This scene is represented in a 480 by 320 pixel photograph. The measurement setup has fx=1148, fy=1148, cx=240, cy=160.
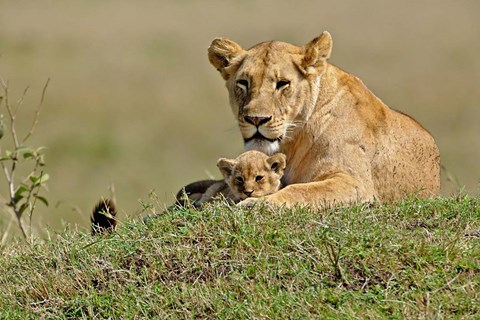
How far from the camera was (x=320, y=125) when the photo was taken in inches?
286

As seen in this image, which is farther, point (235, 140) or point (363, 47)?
point (363, 47)

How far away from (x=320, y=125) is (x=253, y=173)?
589 millimetres

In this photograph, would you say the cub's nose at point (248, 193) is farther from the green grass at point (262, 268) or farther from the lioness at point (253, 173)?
the green grass at point (262, 268)

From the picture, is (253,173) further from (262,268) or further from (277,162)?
(262,268)

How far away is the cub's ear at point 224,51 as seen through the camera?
7.57 metres

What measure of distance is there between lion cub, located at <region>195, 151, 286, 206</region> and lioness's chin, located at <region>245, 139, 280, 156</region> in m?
0.05

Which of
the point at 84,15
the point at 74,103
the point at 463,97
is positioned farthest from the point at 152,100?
the point at 84,15

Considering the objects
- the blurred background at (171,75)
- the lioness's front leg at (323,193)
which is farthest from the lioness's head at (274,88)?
the blurred background at (171,75)

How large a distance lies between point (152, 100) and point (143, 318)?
15.1 m

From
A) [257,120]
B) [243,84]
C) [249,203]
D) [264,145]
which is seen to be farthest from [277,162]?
[249,203]

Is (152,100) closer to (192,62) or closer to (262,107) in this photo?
(192,62)

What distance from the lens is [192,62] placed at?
2302cm

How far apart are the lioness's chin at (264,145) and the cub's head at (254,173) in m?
0.05

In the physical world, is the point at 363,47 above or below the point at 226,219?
below
